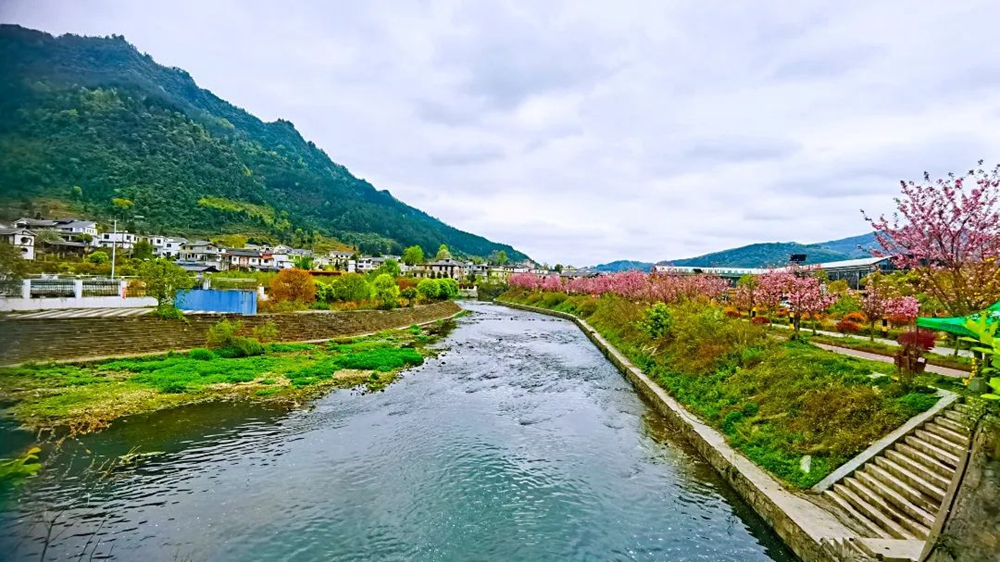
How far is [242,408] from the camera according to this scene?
52.0 feet

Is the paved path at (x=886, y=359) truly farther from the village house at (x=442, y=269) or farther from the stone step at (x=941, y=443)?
the village house at (x=442, y=269)

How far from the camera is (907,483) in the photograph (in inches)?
323

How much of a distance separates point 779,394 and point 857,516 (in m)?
5.40

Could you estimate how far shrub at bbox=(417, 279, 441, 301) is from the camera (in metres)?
58.5

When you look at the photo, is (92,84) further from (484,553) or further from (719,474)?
(719,474)

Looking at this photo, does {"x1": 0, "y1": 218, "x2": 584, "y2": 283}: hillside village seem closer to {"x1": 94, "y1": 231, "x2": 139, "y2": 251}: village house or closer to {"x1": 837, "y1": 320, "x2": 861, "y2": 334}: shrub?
{"x1": 94, "y1": 231, "x2": 139, "y2": 251}: village house

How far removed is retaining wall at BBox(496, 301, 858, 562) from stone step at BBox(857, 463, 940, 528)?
1000 millimetres

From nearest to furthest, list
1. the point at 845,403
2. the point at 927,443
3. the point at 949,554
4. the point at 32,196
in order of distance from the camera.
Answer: the point at 32,196 → the point at 949,554 → the point at 927,443 → the point at 845,403

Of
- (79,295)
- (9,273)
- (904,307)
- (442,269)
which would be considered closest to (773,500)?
(9,273)

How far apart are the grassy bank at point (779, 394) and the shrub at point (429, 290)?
1537 inches

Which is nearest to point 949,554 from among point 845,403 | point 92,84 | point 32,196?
point 845,403

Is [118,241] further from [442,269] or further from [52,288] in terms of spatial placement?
[442,269]

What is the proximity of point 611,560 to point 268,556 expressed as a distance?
6.11m

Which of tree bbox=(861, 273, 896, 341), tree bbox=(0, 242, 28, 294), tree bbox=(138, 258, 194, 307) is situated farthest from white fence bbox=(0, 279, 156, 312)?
tree bbox=(861, 273, 896, 341)
